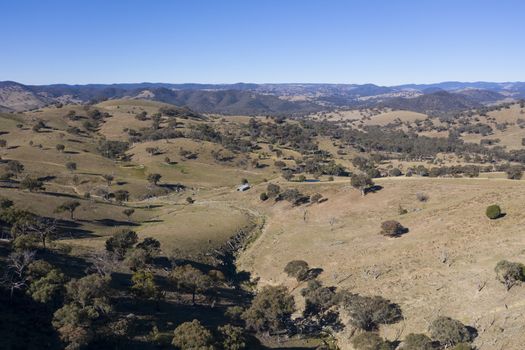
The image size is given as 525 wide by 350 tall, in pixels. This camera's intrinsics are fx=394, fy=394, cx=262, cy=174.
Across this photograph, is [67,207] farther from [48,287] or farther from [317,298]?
[317,298]

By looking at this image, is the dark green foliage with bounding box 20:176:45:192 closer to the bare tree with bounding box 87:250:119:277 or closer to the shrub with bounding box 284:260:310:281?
the bare tree with bounding box 87:250:119:277

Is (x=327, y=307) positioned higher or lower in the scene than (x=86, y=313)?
lower

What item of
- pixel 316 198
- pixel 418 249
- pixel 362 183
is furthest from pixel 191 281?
pixel 362 183

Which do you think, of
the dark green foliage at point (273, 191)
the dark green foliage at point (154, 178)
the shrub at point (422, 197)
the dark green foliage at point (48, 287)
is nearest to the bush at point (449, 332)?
the dark green foliage at point (48, 287)

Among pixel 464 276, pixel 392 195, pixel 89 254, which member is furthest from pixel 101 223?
pixel 464 276

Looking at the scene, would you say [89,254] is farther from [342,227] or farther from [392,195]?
[392,195]

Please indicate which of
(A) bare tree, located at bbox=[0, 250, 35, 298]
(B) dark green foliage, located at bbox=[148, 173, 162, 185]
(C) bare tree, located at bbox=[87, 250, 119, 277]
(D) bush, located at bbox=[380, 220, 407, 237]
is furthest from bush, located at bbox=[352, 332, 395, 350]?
(B) dark green foliage, located at bbox=[148, 173, 162, 185]

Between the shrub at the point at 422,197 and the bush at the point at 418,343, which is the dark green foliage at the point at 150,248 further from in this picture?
the shrub at the point at 422,197
